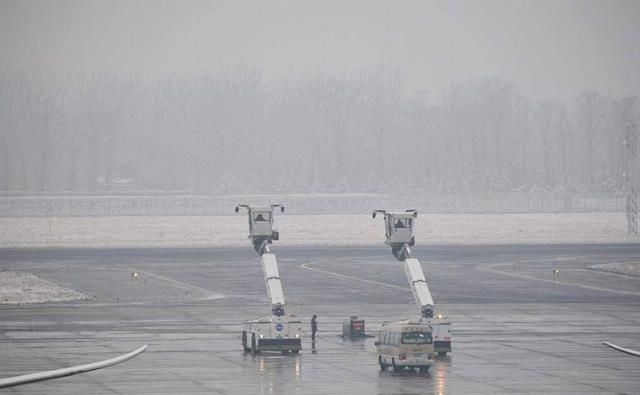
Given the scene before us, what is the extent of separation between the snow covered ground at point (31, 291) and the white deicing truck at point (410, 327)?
29474mm

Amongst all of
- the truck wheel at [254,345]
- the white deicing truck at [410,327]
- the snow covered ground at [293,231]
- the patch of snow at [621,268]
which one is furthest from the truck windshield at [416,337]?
the snow covered ground at [293,231]

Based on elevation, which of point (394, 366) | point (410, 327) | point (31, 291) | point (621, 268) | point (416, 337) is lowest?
point (394, 366)

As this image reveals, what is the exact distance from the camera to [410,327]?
56094 millimetres

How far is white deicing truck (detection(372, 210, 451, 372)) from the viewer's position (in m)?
56.3

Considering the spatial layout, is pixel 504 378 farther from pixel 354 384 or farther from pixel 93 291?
pixel 93 291

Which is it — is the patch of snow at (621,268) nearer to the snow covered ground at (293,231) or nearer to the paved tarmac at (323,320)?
the paved tarmac at (323,320)

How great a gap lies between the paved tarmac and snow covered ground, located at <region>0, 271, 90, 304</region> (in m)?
1.73

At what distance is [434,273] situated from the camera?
109 m

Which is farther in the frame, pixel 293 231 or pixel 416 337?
pixel 293 231

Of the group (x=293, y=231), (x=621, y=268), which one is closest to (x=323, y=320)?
(x=621, y=268)

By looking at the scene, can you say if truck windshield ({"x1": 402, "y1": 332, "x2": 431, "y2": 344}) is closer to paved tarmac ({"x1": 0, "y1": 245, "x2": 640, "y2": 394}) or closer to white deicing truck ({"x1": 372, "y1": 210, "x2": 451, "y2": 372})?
white deicing truck ({"x1": 372, "y1": 210, "x2": 451, "y2": 372})

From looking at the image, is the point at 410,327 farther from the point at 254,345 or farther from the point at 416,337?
the point at 254,345

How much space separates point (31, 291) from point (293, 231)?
84043mm

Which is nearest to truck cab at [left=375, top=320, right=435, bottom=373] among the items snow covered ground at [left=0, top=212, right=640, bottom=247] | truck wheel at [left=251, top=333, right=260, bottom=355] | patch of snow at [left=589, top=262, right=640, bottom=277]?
truck wheel at [left=251, top=333, right=260, bottom=355]
